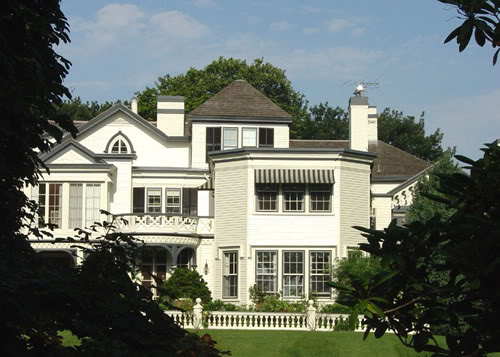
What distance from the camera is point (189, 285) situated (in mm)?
35750

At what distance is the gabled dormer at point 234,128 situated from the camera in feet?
141

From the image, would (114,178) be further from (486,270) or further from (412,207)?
(486,270)

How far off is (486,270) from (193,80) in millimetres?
66643

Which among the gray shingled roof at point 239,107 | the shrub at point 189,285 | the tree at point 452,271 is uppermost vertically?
the gray shingled roof at point 239,107

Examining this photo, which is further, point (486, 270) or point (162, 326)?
point (162, 326)

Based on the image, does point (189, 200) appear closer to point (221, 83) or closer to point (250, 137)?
point (250, 137)

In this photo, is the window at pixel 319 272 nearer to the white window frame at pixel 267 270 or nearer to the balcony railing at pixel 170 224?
the white window frame at pixel 267 270

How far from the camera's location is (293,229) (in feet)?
123

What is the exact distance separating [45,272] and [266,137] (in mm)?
35964

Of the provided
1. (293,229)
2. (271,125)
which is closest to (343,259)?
(293,229)

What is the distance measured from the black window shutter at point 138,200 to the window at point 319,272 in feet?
31.2

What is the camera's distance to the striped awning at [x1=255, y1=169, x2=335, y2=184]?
36906mm

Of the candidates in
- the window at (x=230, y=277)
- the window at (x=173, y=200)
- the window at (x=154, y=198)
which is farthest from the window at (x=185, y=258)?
the window at (x=154, y=198)

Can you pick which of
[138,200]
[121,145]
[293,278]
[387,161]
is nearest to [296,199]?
[293,278]
